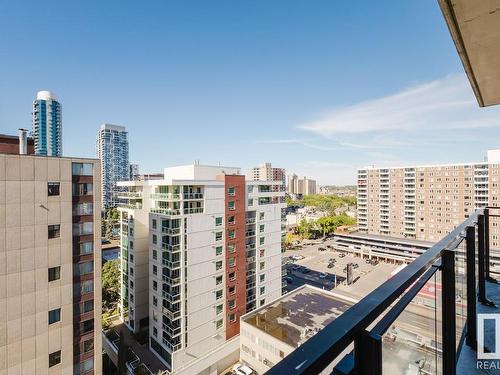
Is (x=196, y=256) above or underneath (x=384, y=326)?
underneath

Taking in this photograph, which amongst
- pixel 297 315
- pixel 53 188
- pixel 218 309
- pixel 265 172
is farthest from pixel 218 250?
pixel 265 172

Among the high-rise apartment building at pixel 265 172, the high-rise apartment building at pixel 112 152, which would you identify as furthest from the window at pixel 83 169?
the high-rise apartment building at pixel 112 152

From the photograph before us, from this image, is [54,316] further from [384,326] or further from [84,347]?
[384,326]

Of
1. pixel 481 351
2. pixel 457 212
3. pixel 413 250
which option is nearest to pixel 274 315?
pixel 481 351

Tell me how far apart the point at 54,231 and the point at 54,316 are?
2.27 metres

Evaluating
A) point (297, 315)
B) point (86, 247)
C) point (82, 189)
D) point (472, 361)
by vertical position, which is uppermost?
point (82, 189)

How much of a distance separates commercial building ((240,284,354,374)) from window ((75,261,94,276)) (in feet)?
22.4

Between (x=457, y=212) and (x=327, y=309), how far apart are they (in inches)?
921

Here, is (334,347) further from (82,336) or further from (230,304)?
(230,304)

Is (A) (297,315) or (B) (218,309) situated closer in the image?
(A) (297,315)

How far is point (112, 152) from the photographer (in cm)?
6556

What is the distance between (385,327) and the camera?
0.63m

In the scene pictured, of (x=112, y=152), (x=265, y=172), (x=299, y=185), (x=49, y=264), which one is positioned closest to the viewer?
(x=49, y=264)

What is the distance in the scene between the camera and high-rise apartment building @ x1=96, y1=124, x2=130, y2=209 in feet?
211
